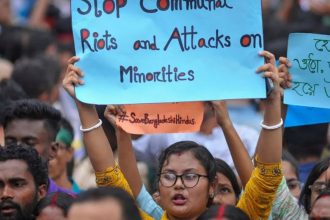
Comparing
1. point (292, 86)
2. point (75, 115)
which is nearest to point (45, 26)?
point (75, 115)

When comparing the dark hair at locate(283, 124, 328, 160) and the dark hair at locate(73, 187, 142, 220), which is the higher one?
the dark hair at locate(73, 187, 142, 220)

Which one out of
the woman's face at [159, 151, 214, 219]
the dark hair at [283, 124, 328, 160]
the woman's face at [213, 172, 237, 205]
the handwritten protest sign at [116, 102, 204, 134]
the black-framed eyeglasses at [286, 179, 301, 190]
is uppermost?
the handwritten protest sign at [116, 102, 204, 134]

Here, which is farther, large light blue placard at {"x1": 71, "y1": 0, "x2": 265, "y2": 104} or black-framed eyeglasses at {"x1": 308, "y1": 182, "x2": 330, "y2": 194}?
black-framed eyeglasses at {"x1": 308, "y1": 182, "x2": 330, "y2": 194}

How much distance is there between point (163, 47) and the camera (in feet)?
24.0

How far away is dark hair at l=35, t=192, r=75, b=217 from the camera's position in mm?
7215

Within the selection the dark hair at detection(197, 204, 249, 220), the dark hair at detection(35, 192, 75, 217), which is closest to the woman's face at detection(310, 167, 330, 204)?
the dark hair at detection(197, 204, 249, 220)

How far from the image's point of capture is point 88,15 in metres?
7.31

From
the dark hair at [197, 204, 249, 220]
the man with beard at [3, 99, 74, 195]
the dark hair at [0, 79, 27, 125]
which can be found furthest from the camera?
the dark hair at [0, 79, 27, 125]

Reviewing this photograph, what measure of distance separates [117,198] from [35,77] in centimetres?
541

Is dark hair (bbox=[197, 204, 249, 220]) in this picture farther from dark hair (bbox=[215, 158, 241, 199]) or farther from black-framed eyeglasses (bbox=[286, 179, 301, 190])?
black-framed eyeglasses (bbox=[286, 179, 301, 190])

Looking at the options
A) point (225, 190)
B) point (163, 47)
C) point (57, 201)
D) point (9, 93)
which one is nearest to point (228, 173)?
point (225, 190)

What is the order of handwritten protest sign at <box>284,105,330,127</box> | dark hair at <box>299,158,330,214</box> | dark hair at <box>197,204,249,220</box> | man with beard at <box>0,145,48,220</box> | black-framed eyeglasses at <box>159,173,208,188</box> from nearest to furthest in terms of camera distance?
dark hair at <box>197,204,249,220</box> < black-framed eyeglasses at <box>159,173,208,188</box> < man with beard at <box>0,145,48,220</box> < dark hair at <box>299,158,330,214</box> < handwritten protest sign at <box>284,105,330,127</box>

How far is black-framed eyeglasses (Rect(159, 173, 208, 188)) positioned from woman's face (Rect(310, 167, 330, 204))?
721 mm

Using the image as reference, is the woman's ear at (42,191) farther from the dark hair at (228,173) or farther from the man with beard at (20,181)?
the dark hair at (228,173)
